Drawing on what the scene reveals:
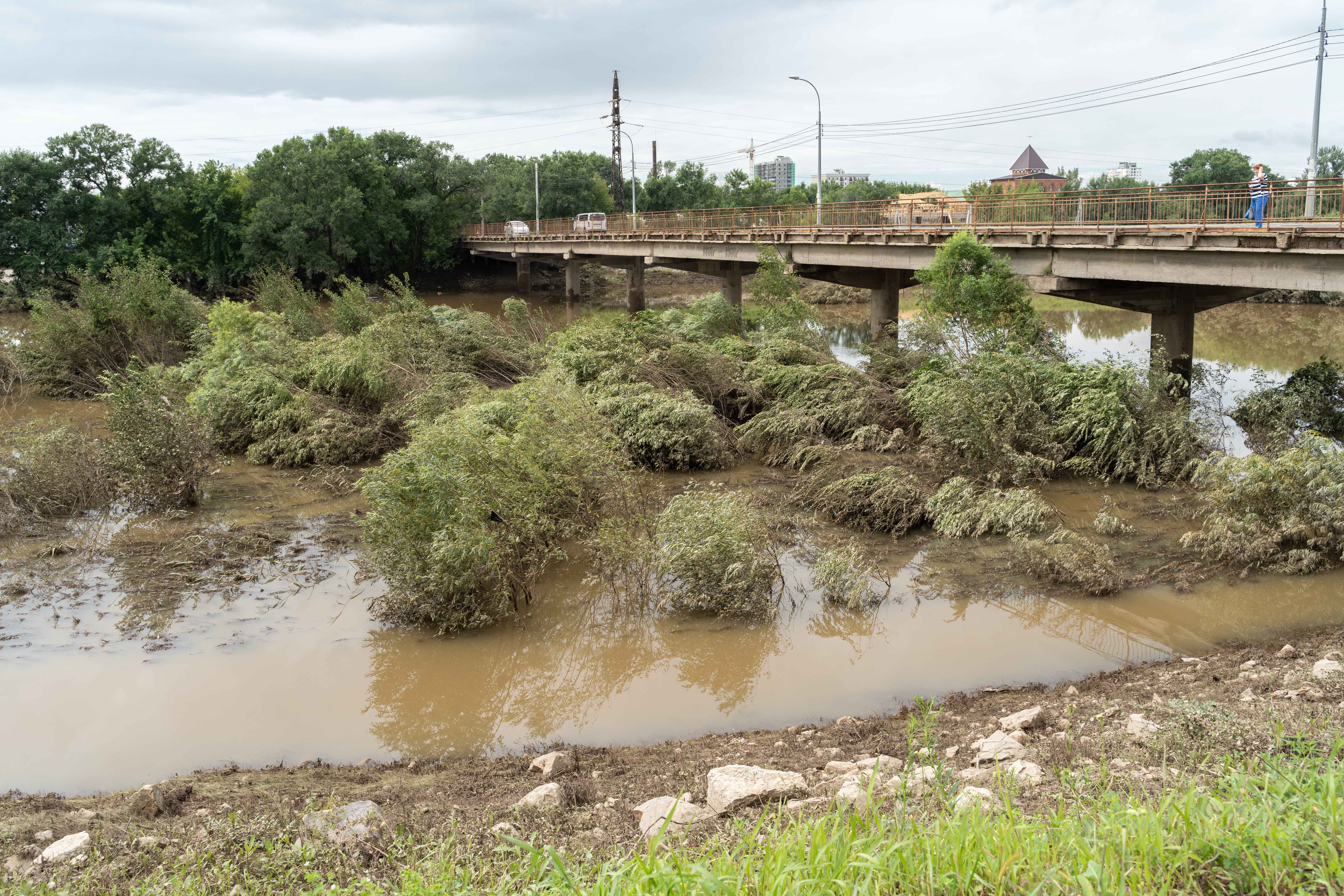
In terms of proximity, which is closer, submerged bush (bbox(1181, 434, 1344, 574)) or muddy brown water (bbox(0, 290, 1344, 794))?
muddy brown water (bbox(0, 290, 1344, 794))

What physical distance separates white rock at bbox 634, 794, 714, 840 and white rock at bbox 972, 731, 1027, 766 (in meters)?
2.16

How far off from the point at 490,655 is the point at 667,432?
8.15 metres

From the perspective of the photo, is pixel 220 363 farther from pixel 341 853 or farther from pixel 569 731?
pixel 341 853

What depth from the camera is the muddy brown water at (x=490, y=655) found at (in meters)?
8.71

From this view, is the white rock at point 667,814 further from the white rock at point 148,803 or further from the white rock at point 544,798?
the white rock at point 148,803

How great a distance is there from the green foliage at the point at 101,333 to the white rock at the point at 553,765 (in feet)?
81.3

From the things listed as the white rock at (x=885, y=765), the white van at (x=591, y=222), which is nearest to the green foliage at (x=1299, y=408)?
the white rock at (x=885, y=765)

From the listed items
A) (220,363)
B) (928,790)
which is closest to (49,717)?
(928,790)

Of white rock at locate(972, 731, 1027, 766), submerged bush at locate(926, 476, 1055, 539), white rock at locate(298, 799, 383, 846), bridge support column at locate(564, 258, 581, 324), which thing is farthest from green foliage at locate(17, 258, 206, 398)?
white rock at locate(972, 731, 1027, 766)

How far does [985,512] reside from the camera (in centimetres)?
1378

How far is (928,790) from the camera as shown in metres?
5.71

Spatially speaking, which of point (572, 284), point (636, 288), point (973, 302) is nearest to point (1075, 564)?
point (973, 302)

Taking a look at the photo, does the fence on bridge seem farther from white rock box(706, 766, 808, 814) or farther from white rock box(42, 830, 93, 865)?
white rock box(42, 830, 93, 865)

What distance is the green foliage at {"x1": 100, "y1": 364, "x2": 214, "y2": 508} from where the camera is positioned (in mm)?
15445
